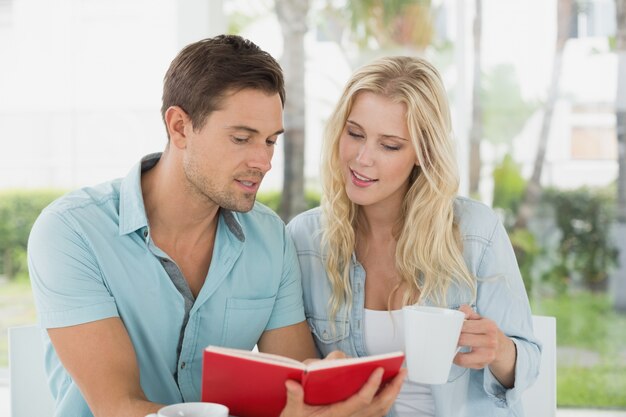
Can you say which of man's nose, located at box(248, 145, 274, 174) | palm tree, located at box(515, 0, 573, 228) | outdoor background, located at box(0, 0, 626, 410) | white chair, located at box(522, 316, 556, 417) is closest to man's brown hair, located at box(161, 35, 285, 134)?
man's nose, located at box(248, 145, 274, 174)

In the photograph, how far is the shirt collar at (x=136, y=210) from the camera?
1.82 m

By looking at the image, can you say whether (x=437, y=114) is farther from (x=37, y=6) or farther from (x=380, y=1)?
(x=37, y=6)

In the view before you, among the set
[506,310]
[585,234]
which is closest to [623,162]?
[585,234]

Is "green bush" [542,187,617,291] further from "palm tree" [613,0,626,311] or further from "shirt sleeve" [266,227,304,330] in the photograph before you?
"shirt sleeve" [266,227,304,330]

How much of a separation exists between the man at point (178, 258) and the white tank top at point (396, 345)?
17 cm

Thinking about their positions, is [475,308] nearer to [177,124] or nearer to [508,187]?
[177,124]

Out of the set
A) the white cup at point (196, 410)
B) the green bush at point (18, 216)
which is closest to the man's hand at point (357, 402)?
the white cup at point (196, 410)

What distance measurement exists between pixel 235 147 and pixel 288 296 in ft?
1.39

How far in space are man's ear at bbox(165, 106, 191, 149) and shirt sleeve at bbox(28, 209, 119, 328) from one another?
1.04ft

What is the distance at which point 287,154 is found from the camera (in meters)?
4.53

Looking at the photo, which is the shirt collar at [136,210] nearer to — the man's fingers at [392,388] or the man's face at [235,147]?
the man's face at [235,147]

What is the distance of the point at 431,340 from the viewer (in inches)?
57.5

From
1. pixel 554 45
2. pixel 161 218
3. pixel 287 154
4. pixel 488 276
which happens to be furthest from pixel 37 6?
pixel 488 276

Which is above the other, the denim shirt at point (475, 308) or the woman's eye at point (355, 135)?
the woman's eye at point (355, 135)
